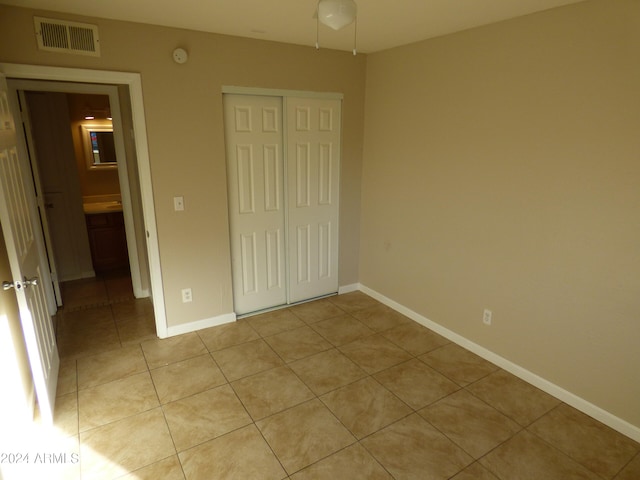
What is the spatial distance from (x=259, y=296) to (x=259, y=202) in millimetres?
925

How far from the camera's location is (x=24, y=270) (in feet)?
7.06

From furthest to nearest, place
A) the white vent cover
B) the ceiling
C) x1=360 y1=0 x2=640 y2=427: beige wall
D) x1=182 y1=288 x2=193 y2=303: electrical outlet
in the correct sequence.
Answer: x1=182 y1=288 x2=193 y2=303: electrical outlet → the white vent cover → the ceiling → x1=360 y1=0 x2=640 y2=427: beige wall

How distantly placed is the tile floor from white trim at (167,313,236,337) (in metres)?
0.08

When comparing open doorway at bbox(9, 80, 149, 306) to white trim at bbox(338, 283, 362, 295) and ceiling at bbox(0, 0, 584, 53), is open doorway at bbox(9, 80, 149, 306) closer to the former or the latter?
ceiling at bbox(0, 0, 584, 53)

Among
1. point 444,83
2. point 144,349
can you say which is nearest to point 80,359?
point 144,349

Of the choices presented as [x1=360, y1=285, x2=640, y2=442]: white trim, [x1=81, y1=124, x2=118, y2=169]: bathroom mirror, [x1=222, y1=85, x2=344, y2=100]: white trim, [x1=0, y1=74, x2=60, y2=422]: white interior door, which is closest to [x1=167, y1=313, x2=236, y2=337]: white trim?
[x1=0, y1=74, x2=60, y2=422]: white interior door

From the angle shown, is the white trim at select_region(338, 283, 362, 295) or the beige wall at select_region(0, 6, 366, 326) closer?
the beige wall at select_region(0, 6, 366, 326)

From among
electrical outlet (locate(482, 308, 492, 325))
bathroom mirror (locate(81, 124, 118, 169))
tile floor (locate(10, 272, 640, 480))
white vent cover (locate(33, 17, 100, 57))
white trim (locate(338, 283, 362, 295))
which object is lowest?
tile floor (locate(10, 272, 640, 480))

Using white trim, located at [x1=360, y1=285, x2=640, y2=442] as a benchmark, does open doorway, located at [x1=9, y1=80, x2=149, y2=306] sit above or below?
above

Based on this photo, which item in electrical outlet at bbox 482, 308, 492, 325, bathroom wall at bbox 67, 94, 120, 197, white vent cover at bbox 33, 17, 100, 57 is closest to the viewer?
white vent cover at bbox 33, 17, 100, 57

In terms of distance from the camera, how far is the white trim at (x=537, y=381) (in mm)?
2266

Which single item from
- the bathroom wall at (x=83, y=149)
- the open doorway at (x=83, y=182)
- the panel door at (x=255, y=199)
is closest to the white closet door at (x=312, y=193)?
the panel door at (x=255, y=199)

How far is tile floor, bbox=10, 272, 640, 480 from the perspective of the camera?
2023 millimetres

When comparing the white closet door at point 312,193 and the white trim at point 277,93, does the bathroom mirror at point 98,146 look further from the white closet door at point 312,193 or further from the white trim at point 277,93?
the white closet door at point 312,193
